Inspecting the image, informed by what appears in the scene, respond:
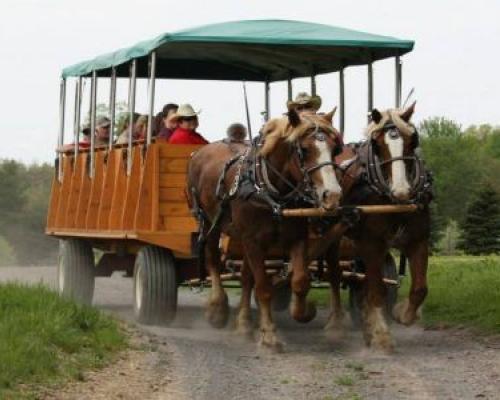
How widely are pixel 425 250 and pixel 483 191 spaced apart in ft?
130

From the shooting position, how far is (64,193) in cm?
1628

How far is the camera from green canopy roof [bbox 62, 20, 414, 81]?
12.4 metres

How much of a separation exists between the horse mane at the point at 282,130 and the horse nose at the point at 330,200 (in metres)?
0.61

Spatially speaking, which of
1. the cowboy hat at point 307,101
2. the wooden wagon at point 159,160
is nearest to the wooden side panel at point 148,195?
the wooden wagon at point 159,160

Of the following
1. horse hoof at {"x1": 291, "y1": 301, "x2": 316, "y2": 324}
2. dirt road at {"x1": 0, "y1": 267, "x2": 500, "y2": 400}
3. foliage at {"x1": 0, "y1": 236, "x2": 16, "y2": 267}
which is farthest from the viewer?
foliage at {"x1": 0, "y1": 236, "x2": 16, "y2": 267}

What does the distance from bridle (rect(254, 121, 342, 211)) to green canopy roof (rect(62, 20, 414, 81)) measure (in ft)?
5.31

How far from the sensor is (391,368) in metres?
9.70

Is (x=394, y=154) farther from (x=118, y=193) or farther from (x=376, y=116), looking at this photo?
(x=118, y=193)

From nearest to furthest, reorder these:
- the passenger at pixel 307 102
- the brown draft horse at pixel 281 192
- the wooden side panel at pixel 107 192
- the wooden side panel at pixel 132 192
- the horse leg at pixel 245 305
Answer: the brown draft horse at pixel 281 192
the horse leg at pixel 245 305
the passenger at pixel 307 102
the wooden side panel at pixel 132 192
the wooden side panel at pixel 107 192

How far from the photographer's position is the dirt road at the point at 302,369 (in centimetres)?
857

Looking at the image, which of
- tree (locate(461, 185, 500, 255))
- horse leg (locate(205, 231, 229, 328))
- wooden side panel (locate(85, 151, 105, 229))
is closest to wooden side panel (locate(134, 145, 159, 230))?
horse leg (locate(205, 231, 229, 328))

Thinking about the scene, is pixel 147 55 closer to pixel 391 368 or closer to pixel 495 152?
pixel 391 368

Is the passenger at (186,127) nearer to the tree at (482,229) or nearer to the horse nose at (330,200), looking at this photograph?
the horse nose at (330,200)

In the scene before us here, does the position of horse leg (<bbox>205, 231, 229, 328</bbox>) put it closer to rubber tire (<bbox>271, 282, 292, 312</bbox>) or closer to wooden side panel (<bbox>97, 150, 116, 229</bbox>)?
wooden side panel (<bbox>97, 150, 116, 229</bbox>)
